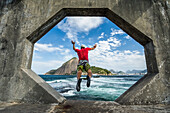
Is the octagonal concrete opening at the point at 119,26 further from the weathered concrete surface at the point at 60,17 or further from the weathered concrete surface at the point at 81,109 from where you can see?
the weathered concrete surface at the point at 81,109

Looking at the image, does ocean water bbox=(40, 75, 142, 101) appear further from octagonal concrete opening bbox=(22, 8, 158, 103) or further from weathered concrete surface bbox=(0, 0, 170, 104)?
weathered concrete surface bbox=(0, 0, 170, 104)

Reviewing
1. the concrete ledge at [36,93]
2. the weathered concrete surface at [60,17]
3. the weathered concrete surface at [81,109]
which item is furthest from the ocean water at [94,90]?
the weathered concrete surface at [81,109]

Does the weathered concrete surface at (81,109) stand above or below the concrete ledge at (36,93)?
below

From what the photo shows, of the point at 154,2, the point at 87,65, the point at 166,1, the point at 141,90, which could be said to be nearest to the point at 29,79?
the point at 87,65

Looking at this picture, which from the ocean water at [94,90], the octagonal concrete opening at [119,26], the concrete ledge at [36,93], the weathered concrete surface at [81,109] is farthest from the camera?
the ocean water at [94,90]

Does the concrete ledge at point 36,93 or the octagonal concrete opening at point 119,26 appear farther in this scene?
the octagonal concrete opening at point 119,26

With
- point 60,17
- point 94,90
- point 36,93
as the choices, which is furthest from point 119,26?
point 94,90

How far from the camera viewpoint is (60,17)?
4.08 metres

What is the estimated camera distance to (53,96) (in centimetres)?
316

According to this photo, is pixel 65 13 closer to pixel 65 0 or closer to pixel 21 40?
pixel 65 0

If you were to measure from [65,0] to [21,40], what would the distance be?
7.64 feet

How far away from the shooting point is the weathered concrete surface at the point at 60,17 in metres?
3.26

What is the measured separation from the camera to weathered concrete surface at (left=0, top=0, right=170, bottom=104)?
326 cm

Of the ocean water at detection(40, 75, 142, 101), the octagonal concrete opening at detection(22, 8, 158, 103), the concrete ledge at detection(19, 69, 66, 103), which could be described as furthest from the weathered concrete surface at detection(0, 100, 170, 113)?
the ocean water at detection(40, 75, 142, 101)
